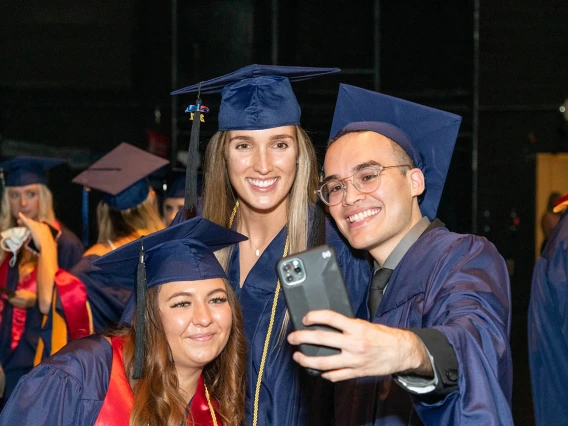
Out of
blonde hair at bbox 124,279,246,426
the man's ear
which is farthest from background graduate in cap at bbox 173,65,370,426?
the man's ear

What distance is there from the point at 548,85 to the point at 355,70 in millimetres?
1644

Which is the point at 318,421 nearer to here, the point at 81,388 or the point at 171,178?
the point at 81,388

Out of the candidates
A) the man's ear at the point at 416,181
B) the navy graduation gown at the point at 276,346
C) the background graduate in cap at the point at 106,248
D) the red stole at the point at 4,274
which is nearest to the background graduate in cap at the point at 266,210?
the navy graduation gown at the point at 276,346

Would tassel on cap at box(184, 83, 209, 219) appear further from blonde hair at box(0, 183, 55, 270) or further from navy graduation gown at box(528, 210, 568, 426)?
blonde hair at box(0, 183, 55, 270)

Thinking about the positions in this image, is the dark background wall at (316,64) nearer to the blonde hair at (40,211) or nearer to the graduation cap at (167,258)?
the blonde hair at (40,211)

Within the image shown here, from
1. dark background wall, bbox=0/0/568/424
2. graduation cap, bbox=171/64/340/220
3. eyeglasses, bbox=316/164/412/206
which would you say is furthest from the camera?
dark background wall, bbox=0/0/568/424

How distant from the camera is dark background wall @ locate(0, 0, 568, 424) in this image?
283 inches

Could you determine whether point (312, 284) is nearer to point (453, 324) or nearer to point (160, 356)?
point (453, 324)

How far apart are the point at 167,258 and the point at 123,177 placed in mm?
2699

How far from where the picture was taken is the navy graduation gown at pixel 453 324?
5.39ft

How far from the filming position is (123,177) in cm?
511

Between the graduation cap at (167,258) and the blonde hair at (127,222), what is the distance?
8.16 ft

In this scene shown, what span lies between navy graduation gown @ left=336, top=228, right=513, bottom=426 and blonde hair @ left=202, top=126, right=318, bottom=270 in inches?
26.4

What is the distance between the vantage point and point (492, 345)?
5.66 feet
